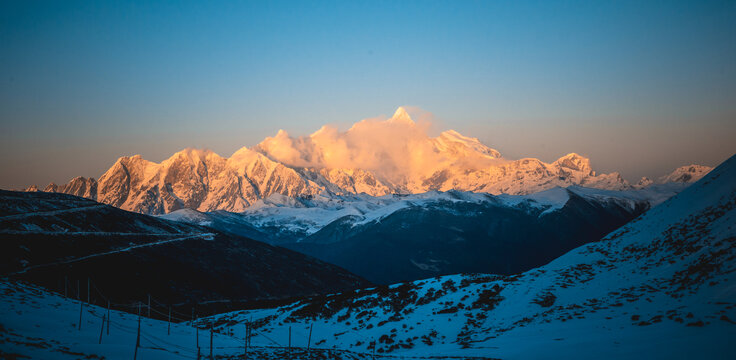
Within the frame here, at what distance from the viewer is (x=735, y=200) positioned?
49.7 metres

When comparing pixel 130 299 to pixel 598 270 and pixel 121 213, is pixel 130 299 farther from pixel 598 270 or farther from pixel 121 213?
pixel 598 270

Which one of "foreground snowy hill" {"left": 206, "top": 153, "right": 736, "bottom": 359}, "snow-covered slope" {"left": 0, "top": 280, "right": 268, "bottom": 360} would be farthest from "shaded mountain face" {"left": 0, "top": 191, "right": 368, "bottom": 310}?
"snow-covered slope" {"left": 0, "top": 280, "right": 268, "bottom": 360}

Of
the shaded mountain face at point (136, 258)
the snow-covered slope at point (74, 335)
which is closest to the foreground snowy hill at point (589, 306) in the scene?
the snow-covered slope at point (74, 335)

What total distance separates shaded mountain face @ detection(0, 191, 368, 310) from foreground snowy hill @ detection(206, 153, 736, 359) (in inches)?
1677

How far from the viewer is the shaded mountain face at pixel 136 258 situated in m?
95.2

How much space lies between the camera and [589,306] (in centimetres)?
4259

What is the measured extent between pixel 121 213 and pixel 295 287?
63.4 metres

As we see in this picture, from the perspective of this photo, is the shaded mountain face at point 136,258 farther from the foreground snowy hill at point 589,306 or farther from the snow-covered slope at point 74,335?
the snow-covered slope at point 74,335

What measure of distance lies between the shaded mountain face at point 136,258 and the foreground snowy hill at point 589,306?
42593 mm

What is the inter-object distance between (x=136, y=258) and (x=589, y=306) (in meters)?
111

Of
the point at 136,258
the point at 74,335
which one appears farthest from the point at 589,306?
the point at 136,258

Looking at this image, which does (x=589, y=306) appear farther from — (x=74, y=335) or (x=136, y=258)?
(x=136, y=258)

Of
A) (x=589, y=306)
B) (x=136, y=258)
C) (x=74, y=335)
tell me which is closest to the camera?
(x=74, y=335)

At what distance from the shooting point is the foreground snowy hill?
100ft
